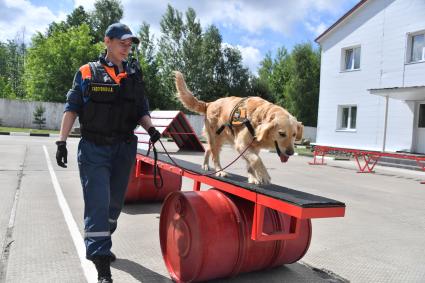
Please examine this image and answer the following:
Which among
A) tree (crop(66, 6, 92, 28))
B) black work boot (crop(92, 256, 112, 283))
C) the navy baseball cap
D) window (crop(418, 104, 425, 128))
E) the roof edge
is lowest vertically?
black work boot (crop(92, 256, 112, 283))

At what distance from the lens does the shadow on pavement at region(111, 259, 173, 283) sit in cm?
409

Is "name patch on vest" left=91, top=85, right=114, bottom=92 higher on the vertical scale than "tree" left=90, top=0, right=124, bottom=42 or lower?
lower

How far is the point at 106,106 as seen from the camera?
12.3 feet

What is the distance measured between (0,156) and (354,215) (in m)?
11.6

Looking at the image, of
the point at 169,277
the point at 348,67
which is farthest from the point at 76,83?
the point at 348,67

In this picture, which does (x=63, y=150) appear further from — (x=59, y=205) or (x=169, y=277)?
(x=59, y=205)

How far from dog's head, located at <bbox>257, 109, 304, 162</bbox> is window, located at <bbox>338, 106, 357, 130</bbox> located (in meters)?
19.6

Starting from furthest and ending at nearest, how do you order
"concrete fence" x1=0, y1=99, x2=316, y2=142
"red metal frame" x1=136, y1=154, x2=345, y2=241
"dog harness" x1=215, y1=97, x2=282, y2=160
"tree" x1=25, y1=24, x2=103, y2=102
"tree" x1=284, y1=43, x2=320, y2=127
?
1. "tree" x1=284, y1=43, x2=320, y2=127
2. "tree" x1=25, y1=24, x2=103, y2=102
3. "concrete fence" x1=0, y1=99, x2=316, y2=142
4. "dog harness" x1=215, y1=97, x2=282, y2=160
5. "red metal frame" x1=136, y1=154, x2=345, y2=241

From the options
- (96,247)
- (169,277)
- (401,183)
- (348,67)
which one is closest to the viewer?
(96,247)

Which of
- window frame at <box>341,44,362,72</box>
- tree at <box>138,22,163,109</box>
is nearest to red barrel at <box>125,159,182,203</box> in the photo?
window frame at <box>341,44,362,72</box>

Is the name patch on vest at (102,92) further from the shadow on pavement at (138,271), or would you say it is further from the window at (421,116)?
the window at (421,116)

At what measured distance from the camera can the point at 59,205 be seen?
23.7 ft

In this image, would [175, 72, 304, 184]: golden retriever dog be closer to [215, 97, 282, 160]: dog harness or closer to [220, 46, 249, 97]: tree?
[215, 97, 282, 160]: dog harness

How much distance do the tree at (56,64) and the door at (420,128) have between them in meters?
33.6
